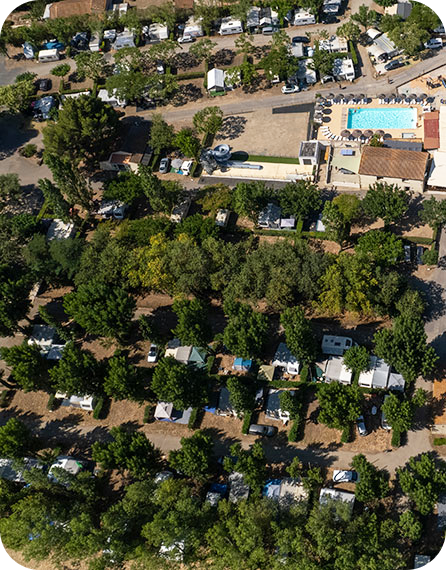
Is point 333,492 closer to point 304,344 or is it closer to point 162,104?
point 304,344

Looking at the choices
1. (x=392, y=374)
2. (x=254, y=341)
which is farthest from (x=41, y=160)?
(x=392, y=374)

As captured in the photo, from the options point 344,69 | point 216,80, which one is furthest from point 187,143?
point 344,69

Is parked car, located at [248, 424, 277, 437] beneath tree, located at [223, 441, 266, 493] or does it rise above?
beneath

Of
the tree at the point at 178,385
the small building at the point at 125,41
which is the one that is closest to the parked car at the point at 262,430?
the tree at the point at 178,385

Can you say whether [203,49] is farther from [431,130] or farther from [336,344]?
[336,344]

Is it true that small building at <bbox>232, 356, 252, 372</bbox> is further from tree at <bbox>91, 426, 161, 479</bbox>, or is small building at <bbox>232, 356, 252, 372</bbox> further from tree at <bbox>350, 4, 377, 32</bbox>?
tree at <bbox>350, 4, 377, 32</bbox>

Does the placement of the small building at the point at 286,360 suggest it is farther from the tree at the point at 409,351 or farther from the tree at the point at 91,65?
the tree at the point at 91,65

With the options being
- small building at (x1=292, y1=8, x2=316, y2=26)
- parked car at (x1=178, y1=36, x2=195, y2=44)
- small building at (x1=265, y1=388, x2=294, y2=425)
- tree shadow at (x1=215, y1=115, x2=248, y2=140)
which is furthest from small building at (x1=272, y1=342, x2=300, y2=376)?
parked car at (x1=178, y1=36, x2=195, y2=44)
